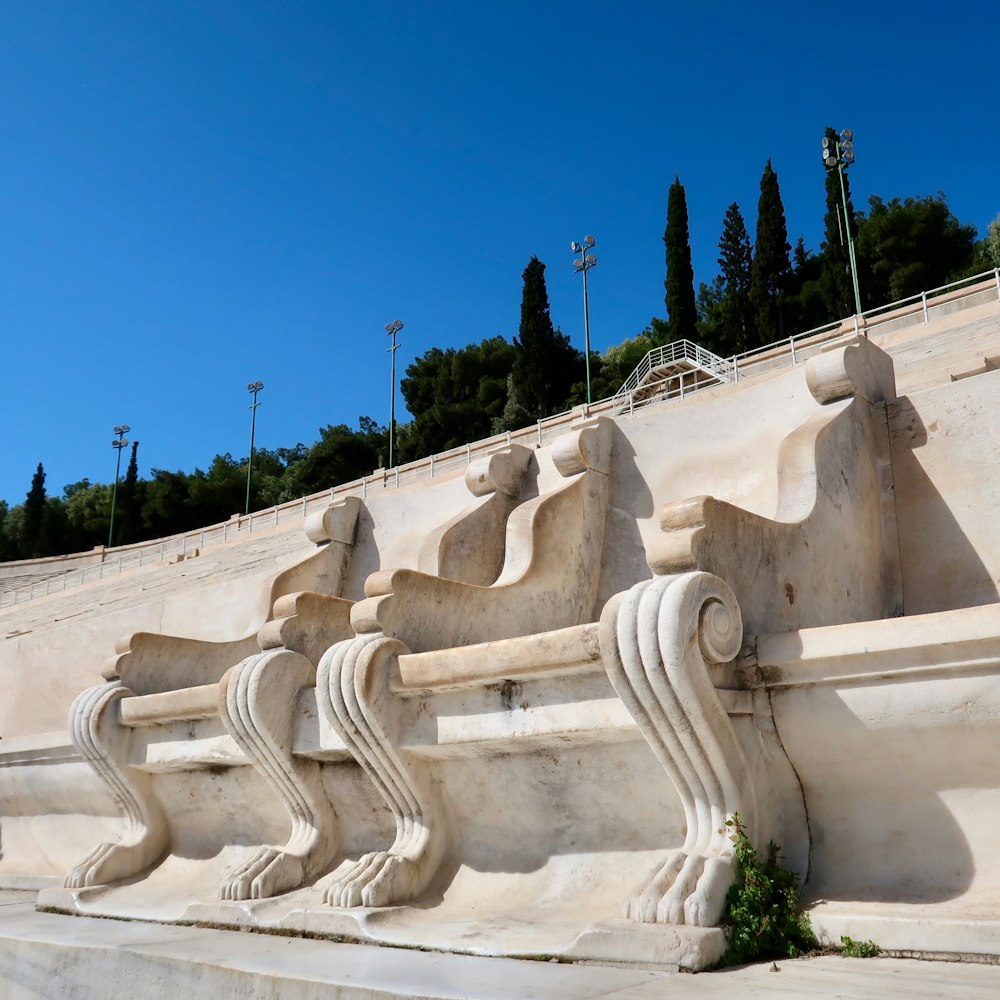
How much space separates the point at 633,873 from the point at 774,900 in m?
0.79

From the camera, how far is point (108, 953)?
461 centimetres

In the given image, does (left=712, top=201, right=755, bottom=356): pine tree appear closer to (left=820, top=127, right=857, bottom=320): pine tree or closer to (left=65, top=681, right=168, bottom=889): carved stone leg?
(left=820, top=127, right=857, bottom=320): pine tree

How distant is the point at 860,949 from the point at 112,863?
5.09 m

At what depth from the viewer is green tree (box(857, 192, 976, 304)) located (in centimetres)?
3756

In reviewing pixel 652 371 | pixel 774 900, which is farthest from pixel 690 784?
pixel 652 371

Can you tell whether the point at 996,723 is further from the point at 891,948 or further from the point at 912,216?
the point at 912,216

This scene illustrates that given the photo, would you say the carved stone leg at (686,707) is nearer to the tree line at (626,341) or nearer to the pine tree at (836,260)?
the tree line at (626,341)

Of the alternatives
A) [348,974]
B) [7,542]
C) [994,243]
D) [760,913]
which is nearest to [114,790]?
[348,974]

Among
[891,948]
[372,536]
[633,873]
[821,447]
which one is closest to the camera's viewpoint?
[891,948]

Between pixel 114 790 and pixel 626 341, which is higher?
pixel 626 341

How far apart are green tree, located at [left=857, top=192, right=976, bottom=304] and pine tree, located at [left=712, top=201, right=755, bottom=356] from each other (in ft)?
15.4

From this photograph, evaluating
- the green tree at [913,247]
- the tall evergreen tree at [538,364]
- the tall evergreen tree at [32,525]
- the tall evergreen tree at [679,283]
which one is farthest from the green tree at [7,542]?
the green tree at [913,247]

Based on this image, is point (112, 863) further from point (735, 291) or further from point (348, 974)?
point (735, 291)

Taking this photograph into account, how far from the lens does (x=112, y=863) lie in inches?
265
